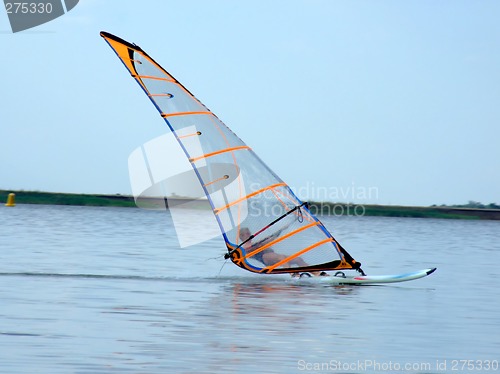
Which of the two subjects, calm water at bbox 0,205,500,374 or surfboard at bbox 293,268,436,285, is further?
surfboard at bbox 293,268,436,285

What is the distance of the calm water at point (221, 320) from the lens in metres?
9.83

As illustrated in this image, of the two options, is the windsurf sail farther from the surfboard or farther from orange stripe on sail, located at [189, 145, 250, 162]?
the surfboard

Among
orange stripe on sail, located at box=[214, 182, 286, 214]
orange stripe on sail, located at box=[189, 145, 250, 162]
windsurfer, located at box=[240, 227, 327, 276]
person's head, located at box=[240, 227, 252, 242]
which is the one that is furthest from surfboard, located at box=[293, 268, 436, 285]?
orange stripe on sail, located at box=[189, 145, 250, 162]

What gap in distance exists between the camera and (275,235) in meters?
16.8

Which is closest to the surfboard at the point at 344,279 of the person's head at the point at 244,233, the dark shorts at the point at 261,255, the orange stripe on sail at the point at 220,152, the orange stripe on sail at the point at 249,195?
the dark shorts at the point at 261,255

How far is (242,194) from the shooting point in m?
16.8

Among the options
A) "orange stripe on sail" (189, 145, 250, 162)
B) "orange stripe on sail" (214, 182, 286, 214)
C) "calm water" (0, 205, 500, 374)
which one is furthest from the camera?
"orange stripe on sail" (214, 182, 286, 214)

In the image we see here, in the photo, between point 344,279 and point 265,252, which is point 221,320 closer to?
point 265,252

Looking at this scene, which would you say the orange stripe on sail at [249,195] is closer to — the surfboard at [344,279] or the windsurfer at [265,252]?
the windsurfer at [265,252]

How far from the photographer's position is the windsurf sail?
16.6 m

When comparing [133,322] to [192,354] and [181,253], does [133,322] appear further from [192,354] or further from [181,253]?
[181,253]

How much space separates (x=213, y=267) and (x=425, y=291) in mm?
5365

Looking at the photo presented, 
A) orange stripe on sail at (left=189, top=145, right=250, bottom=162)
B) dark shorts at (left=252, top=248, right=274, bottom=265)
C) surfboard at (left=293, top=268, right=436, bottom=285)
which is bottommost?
surfboard at (left=293, top=268, right=436, bottom=285)

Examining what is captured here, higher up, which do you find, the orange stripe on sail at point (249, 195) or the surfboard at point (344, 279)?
the orange stripe on sail at point (249, 195)
